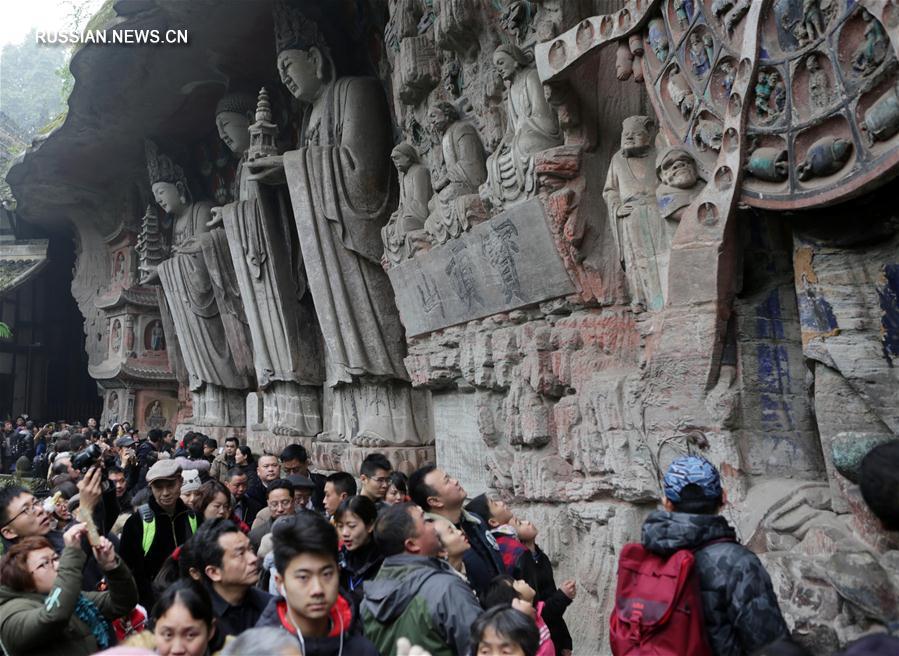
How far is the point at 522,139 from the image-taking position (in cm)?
520

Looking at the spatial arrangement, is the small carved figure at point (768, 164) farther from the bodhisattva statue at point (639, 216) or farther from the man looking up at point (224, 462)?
the man looking up at point (224, 462)

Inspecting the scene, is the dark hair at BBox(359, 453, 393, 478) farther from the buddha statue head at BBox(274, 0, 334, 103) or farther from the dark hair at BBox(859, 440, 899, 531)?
the buddha statue head at BBox(274, 0, 334, 103)

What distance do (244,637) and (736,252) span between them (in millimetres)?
2920

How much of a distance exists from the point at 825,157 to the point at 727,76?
69 cm

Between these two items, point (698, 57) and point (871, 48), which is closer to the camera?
point (871, 48)

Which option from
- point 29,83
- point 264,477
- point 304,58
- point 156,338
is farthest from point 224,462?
point 29,83

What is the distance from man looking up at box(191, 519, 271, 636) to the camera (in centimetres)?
236

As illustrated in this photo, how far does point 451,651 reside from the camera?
6.77 feet

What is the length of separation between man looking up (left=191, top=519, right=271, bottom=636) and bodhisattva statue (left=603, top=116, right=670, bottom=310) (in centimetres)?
270

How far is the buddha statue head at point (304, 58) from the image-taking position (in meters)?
8.45

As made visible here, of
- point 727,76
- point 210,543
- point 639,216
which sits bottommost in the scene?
point 210,543

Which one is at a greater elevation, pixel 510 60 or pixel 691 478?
pixel 510 60

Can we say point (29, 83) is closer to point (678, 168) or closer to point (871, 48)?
point (678, 168)

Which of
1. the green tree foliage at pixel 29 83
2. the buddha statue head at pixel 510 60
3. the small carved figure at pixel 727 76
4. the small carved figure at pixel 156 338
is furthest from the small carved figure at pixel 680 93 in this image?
the green tree foliage at pixel 29 83
